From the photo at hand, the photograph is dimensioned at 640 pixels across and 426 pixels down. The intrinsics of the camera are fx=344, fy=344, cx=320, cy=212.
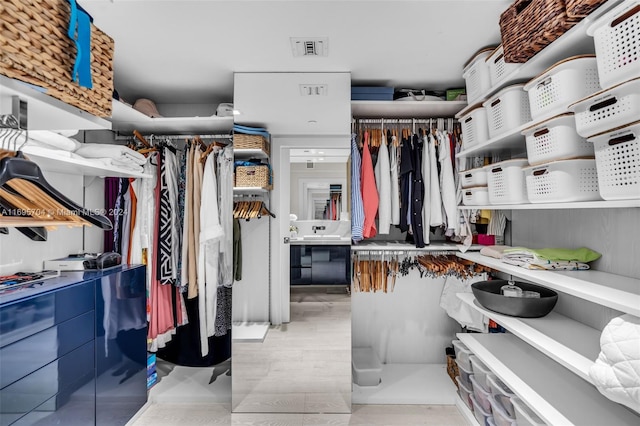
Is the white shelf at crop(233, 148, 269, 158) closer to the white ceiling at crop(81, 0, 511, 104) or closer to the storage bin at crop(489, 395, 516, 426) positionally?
the white ceiling at crop(81, 0, 511, 104)

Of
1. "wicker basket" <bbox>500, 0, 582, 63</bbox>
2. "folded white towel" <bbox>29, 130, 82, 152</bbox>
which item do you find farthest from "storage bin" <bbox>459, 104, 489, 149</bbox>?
"folded white towel" <bbox>29, 130, 82, 152</bbox>

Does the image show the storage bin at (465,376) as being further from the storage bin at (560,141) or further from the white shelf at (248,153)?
the white shelf at (248,153)

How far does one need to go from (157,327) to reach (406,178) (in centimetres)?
209

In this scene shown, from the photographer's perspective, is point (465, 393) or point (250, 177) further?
point (250, 177)

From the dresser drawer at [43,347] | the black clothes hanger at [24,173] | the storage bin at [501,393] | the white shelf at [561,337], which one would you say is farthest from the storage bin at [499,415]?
the black clothes hanger at [24,173]

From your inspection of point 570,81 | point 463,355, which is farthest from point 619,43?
point 463,355

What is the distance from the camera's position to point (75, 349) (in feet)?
5.47

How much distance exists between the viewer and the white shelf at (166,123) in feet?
7.89

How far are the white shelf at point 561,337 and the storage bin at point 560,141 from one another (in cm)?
78

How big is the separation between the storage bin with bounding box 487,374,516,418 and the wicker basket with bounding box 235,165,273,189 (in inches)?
71.8

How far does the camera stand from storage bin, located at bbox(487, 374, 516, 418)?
69.5 inches

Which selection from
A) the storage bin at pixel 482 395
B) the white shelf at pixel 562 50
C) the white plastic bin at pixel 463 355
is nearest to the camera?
the white shelf at pixel 562 50

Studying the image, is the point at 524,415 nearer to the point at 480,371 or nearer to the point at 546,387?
the point at 546,387

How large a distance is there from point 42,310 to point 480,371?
2.29 m
